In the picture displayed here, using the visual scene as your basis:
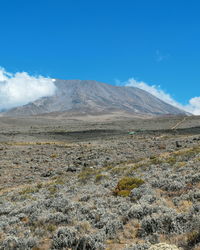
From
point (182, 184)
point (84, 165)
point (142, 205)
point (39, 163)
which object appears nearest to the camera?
point (142, 205)

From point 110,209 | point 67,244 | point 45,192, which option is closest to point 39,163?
point 45,192

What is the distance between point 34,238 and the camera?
6766mm

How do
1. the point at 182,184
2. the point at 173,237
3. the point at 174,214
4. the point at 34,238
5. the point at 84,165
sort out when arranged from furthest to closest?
the point at 84,165 < the point at 182,184 < the point at 174,214 < the point at 34,238 < the point at 173,237

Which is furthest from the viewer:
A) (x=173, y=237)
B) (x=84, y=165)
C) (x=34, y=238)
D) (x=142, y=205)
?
(x=84, y=165)

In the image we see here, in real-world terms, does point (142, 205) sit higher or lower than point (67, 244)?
higher

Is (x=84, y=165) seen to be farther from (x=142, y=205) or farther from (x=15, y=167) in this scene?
(x=142, y=205)

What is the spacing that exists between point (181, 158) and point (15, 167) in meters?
16.0

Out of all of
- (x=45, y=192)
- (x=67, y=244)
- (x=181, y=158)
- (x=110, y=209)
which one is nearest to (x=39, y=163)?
(x=45, y=192)

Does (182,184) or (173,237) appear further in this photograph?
(182,184)

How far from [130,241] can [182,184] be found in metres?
4.89

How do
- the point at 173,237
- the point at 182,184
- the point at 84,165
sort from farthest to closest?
1. the point at 84,165
2. the point at 182,184
3. the point at 173,237

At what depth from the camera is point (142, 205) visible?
27.4 feet

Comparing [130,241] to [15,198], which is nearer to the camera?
[130,241]

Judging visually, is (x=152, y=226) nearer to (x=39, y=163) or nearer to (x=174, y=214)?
(x=174, y=214)
